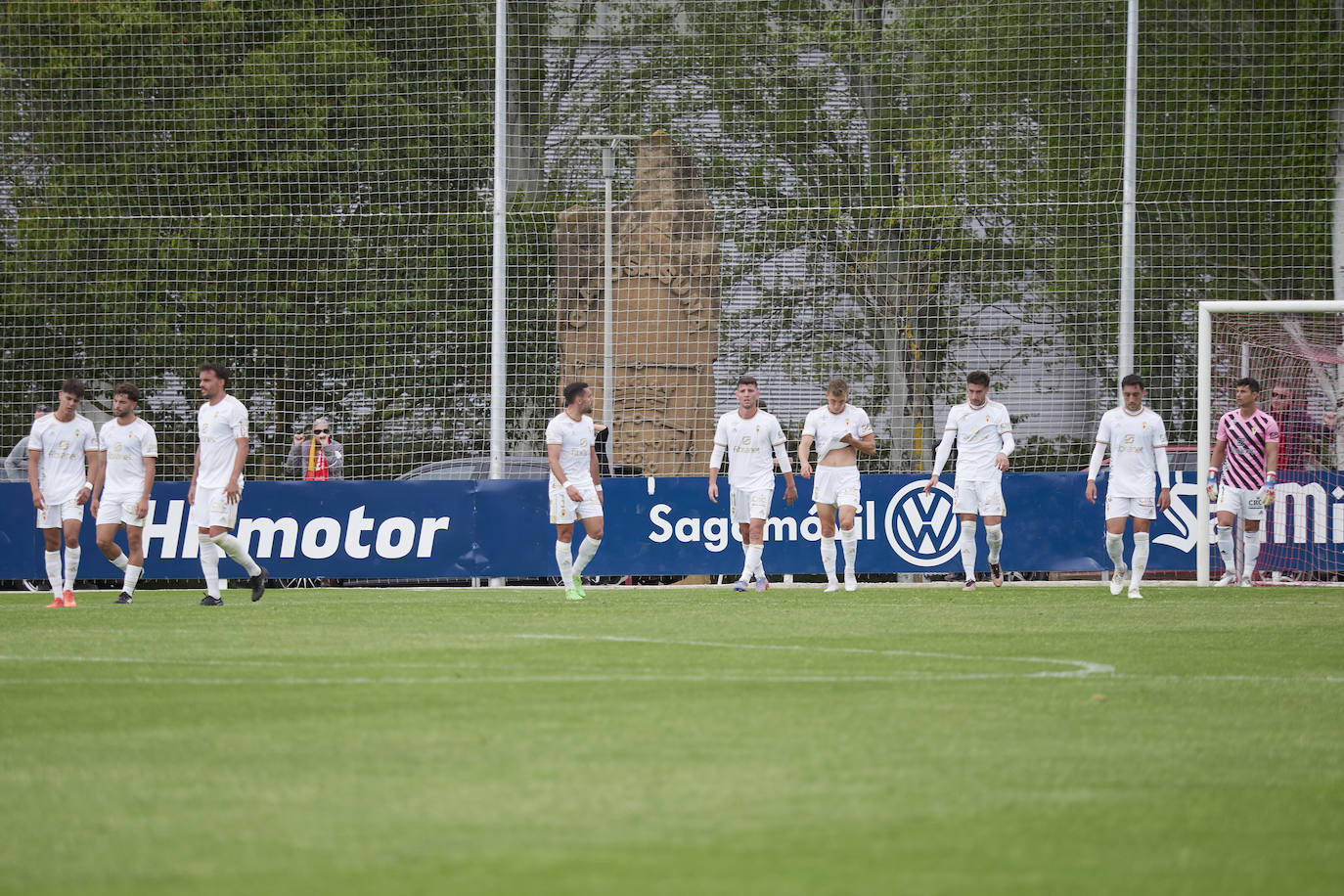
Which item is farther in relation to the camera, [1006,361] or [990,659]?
[1006,361]

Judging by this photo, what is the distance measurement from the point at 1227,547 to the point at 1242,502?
0.64 meters

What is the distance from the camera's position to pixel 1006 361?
24.3 meters

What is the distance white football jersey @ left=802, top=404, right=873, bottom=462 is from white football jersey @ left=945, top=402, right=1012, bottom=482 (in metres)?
0.96

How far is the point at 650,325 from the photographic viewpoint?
76.8 feet

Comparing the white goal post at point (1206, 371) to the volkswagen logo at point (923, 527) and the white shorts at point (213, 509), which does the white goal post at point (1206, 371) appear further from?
the white shorts at point (213, 509)

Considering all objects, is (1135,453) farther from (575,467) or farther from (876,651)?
(876,651)

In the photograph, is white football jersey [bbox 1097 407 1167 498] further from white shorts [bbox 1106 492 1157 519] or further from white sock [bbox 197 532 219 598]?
white sock [bbox 197 532 219 598]

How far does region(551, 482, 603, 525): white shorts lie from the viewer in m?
15.6

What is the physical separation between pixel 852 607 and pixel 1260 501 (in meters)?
6.17

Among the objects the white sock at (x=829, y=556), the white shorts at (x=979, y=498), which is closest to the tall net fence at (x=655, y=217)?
the white shorts at (x=979, y=498)

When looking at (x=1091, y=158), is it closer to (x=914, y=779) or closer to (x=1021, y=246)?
(x=1021, y=246)

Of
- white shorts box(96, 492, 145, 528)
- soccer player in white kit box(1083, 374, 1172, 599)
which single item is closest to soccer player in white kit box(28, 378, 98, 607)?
white shorts box(96, 492, 145, 528)

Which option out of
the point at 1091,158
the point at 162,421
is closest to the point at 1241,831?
the point at 1091,158

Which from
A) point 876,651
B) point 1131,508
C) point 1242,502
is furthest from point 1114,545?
point 876,651
